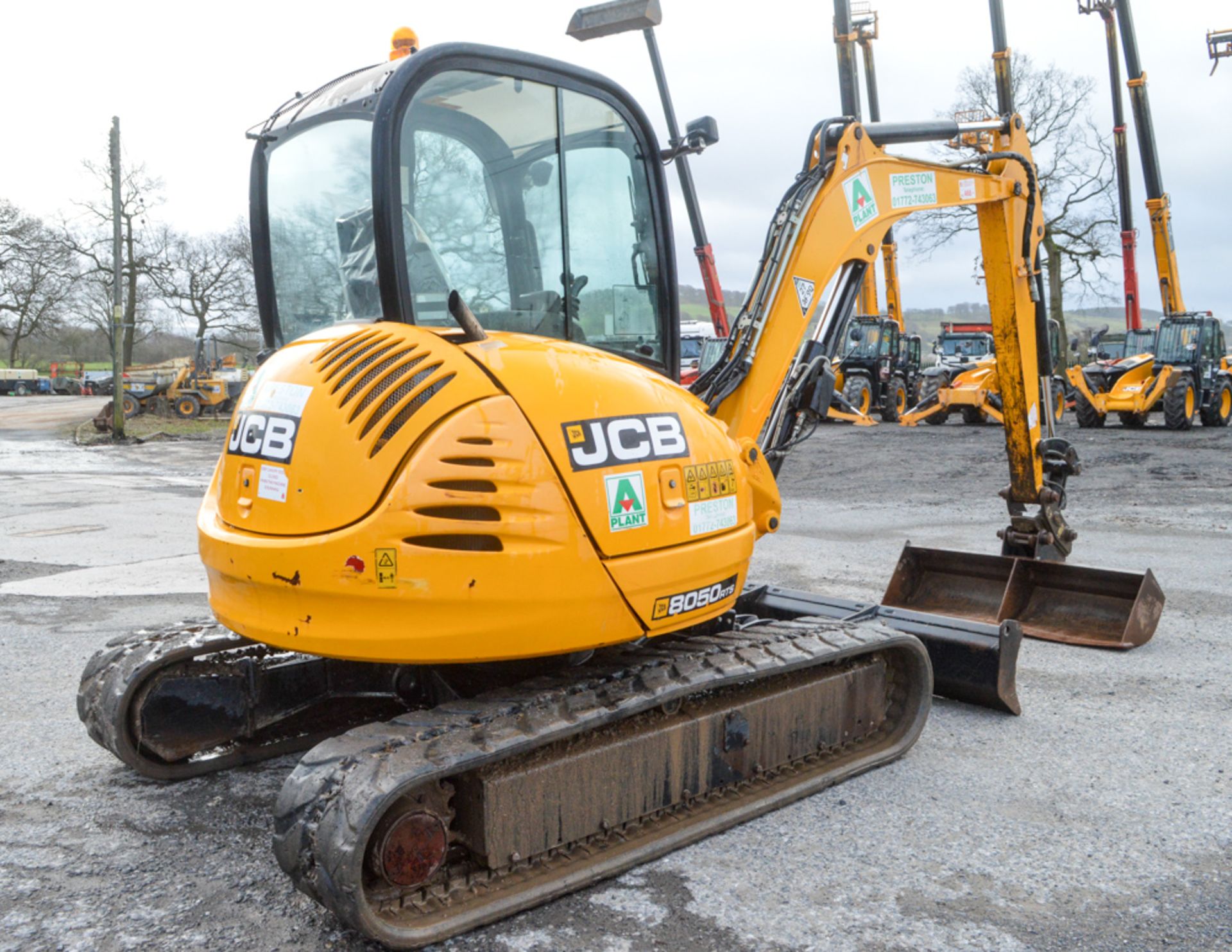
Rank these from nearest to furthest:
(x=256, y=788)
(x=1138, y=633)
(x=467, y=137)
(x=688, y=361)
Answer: (x=467, y=137) → (x=256, y=788) → (x=1138, y=633) → (x=688, y=361)

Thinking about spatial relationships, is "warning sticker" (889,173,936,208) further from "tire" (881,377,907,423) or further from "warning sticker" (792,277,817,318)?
"tire" (881,377,907,423)

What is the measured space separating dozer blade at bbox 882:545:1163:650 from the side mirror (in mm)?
3022

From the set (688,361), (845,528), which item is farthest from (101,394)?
(845,528)

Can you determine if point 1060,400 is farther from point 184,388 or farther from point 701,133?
point 184,388

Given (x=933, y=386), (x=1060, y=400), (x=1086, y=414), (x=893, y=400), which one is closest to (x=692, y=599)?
(x=1086, y=414)

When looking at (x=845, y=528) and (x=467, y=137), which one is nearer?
(x=467, y=137)

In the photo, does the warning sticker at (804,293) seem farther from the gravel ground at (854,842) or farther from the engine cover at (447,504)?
the gravel ground at (854,842)

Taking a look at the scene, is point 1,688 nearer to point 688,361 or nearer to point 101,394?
point 688,361

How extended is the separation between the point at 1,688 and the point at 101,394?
49896 millimetres

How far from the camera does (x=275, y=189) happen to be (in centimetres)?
390

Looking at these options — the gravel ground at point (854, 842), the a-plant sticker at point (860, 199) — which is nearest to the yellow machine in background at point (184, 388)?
the gravel ground at point (854, 842)

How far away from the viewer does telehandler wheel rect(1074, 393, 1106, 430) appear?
20.9 m

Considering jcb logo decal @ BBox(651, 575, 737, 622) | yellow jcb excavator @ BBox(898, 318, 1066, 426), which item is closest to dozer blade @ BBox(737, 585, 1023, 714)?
jcb logo decal @ BBox(651, 575, 737, 622)

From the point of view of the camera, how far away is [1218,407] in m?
21.4
